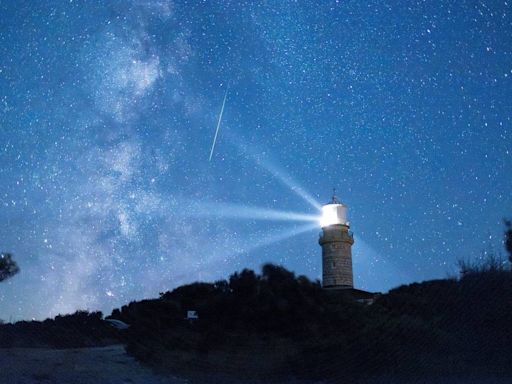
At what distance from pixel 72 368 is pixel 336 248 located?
25006 mm

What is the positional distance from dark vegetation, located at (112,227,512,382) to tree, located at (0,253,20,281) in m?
5.74

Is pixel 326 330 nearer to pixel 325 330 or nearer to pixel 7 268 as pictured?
pixel 325 330

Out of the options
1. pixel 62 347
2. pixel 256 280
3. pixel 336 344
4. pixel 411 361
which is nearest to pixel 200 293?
pixel 256 280

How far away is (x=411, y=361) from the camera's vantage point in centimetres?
1591

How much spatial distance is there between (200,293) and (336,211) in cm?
1564

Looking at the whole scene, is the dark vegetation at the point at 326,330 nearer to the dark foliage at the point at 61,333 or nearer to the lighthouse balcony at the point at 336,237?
the dark foliage at the point at 61,333

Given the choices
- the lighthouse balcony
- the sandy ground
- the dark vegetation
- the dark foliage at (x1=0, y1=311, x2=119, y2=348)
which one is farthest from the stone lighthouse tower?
the sandy ground

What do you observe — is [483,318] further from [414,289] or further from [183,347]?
[183,347]

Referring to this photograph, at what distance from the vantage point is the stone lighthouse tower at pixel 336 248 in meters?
36.8

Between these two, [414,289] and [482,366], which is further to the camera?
[414,289]

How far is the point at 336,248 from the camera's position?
3684cm

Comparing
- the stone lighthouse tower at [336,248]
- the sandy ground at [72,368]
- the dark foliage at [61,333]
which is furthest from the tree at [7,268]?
the stone lighthouse tower at [336,248]

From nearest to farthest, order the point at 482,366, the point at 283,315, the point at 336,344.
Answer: the point at 482,366
the point at 336,344
the point at 283,315

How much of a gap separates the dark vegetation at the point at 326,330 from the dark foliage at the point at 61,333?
136 centimetres
